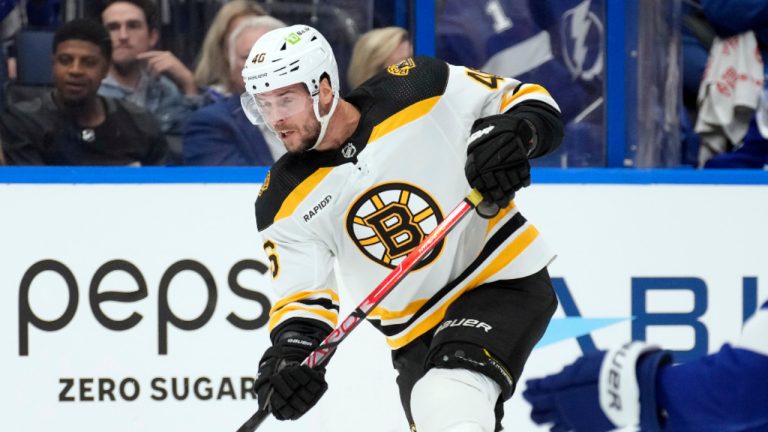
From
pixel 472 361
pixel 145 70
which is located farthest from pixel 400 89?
pixel 145 70

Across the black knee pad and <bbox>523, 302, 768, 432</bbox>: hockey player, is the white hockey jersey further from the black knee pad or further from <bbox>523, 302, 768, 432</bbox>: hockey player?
<bbox>523, 302, 768, 432</bbox>: hockey player

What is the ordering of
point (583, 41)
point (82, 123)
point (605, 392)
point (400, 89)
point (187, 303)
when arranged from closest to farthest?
point (605, 392), point (400, 89), point (187, 303), point (82, 123), point (583, 41)

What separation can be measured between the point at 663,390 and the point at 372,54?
2439 mm

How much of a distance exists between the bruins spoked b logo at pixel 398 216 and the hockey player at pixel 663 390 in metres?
1.03

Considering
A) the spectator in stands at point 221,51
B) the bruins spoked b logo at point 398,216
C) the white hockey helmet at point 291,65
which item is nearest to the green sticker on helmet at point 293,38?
the white hockey helmet at point 291,65

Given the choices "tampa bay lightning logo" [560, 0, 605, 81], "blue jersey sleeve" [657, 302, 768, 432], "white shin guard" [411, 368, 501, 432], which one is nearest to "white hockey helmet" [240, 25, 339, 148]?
"white shin guard" [411, 368, 501, 432]

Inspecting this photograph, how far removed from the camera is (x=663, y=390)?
7.07 feet

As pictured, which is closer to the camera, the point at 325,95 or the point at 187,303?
the point at 325,95

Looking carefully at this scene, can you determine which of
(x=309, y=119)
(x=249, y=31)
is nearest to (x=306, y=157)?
(x=309, y=119)

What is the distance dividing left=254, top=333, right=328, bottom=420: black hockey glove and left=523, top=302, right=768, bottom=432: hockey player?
3.02 ft

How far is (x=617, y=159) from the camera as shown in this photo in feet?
14.9

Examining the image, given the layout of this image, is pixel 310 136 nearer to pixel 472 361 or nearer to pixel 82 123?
pixel 472 361

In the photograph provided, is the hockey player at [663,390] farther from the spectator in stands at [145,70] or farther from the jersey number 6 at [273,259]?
the spectator in stands at [145,70]

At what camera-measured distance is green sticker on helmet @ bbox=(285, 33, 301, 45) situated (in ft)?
10.6
